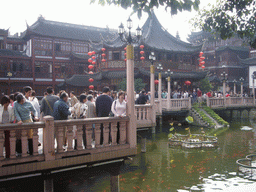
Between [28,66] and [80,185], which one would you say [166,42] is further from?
[80,185]

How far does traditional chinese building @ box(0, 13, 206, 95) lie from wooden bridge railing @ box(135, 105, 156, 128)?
14228 millimetres

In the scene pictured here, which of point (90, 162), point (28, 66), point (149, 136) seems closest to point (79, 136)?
point (90, 162)

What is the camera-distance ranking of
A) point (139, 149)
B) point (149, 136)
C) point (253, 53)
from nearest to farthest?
point (139, 149) → point (149, 136) → point (253, 53)

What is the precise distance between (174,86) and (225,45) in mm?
18808

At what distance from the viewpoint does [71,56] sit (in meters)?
35.8

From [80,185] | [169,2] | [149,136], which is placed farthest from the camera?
[149,136]

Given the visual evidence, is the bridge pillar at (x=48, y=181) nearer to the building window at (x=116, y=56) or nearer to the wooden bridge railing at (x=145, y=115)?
the wooden bridge railing at (x=145, y=115)

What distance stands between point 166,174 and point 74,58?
30.5 m

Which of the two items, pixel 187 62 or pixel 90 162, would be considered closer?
pixel 90 162

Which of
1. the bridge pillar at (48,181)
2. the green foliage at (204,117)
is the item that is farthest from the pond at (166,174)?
the green foliage at (204,117)

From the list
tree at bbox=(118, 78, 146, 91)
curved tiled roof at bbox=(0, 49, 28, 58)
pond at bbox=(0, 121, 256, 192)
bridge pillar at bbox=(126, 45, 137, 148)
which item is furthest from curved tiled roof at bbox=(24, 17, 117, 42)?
bridge pillar at bbox=(126, 45, 137, 148)

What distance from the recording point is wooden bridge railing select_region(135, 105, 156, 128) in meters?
12.7

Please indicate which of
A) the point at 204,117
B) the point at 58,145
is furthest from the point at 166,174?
the point at 204,117

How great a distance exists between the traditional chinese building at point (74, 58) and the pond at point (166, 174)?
17.4 m
